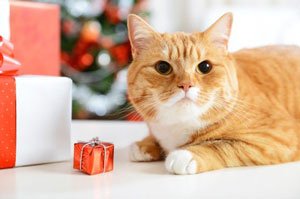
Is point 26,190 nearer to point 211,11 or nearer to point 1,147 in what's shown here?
point 1,147

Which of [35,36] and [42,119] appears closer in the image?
[42,119]

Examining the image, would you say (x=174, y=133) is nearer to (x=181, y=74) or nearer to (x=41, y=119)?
(x=181, y=74)

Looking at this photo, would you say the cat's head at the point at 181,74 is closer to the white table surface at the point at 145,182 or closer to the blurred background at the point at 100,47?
the white table surface at the point at 145,182

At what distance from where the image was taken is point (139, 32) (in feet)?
4.01

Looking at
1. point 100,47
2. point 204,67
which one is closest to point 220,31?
point 204,67

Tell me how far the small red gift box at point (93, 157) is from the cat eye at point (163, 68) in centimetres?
22

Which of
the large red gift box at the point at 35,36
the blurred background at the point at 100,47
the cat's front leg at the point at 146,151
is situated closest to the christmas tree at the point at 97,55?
the blurred background at the point at 100,47

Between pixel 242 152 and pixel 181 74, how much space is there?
9.7 inches

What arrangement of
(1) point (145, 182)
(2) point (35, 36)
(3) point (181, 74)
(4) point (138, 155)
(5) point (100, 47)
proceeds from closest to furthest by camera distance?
(1) point (145, 182)
(3) point (181, 74)
(4) point (138, 155)
(2) point (35, 36)
(5) point (100, 47)

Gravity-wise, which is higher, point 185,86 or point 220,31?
point 220,31

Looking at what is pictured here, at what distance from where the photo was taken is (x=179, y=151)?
1.12 m

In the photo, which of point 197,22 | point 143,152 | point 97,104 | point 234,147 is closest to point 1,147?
point 143,152

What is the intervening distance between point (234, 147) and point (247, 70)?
0.29 meters


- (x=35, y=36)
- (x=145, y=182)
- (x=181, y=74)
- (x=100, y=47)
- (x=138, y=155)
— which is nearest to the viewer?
(x=145, y=182)
